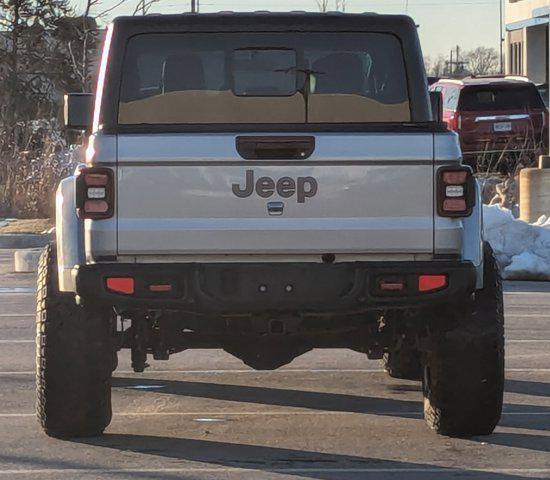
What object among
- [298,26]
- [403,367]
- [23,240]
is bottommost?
[23,240]

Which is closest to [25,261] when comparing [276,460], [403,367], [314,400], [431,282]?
[403,367]

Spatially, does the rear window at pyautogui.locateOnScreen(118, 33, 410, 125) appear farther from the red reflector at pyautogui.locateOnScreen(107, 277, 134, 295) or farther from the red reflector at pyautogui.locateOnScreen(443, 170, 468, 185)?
the red reflector at pyautogui.locateOnScreen(107, 277, 134, 295)

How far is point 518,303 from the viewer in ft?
50.3

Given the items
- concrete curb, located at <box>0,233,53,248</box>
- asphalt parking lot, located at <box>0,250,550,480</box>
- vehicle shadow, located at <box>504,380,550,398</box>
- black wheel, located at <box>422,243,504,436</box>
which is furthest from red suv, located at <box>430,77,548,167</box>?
black wheel, located at <box>422,243,504,436</box>

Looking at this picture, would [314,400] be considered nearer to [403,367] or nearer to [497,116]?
[403,367]

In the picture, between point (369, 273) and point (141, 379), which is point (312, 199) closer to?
point (369, 273)

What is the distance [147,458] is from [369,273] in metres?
1.34

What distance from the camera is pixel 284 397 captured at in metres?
→ 9.82

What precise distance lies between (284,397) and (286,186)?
2371 mm

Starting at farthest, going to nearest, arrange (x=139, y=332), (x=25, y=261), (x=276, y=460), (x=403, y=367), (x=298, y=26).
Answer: (x=25, y=261) → (x=403, y=367) → (x=298, y=26) → (x=139, y=332) → (x=276, y=460)

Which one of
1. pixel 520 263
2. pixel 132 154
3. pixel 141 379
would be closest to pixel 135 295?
pixel 132 154

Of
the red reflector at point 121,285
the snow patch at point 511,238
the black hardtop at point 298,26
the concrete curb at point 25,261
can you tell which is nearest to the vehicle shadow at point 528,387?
the black hardtop at point 298,26

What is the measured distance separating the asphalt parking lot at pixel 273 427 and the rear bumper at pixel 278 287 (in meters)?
0.73

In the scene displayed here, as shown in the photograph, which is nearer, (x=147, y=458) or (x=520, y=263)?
(x=147, y=458)
